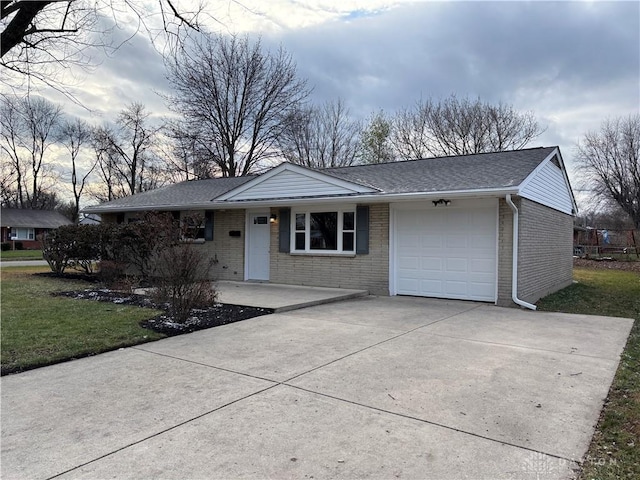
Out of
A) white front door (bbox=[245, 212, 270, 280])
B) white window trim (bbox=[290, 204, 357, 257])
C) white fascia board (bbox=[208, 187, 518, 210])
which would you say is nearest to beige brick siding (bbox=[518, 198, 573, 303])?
white fascia board (bbox=[208, 187, 518, 210])

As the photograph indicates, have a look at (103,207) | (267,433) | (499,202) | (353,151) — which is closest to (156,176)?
(353,151)

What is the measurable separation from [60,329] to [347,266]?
22.3 ft

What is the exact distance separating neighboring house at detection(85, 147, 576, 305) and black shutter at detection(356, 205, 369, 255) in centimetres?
3

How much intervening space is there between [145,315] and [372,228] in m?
5.84

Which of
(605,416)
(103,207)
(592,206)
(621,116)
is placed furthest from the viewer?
(592,206)

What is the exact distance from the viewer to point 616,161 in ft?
116

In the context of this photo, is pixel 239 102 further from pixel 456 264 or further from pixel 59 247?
pixel 456 264

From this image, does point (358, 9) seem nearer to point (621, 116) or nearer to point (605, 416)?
point (605, 416)

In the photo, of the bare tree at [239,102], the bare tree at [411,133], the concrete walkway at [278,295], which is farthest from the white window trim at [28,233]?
the concrete walkway at [278,295]

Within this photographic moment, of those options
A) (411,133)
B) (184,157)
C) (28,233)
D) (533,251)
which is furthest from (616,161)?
(28,233)

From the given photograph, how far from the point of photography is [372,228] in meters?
10.8

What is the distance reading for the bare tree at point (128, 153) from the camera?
3481 centimetres

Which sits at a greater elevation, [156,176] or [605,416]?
[156,176]

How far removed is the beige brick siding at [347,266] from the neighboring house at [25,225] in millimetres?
38632
